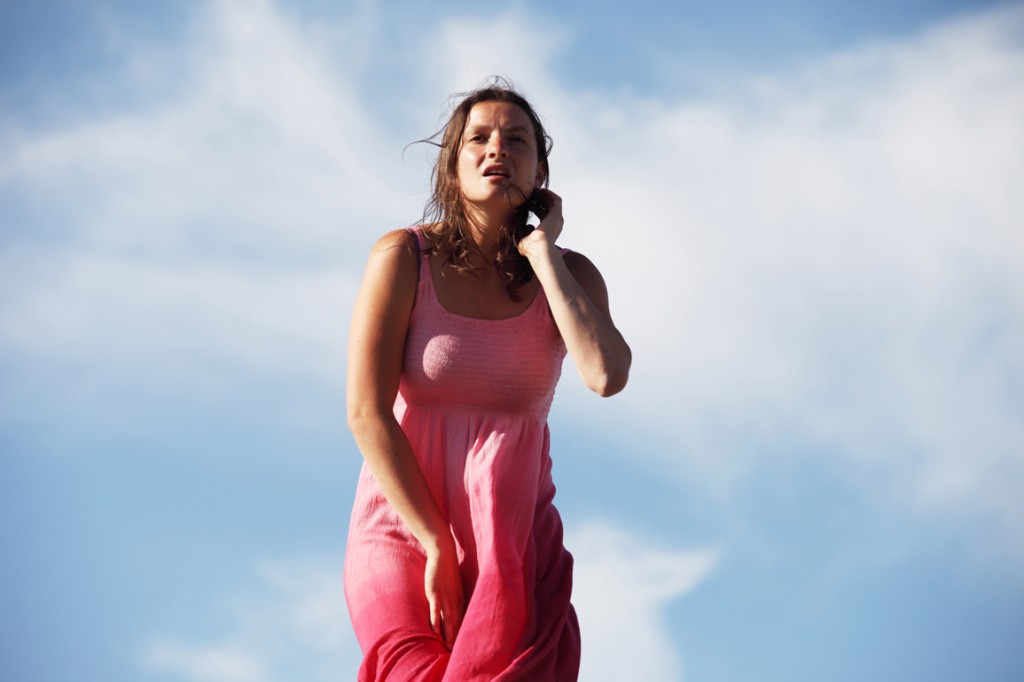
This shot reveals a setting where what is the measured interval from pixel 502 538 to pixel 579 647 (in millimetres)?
316

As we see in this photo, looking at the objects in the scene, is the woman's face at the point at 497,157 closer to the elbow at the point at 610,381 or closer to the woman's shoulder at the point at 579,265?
the woman's shoulder at the point at 579,265

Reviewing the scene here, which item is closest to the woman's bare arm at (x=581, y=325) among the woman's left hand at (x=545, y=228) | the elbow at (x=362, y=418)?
the woman's left hand at (x=545, y=228)

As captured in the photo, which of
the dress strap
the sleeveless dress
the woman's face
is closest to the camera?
the sleeveless dress

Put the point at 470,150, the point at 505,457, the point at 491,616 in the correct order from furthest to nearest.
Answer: the point at 470,150 → the point at 505,457 → the point at 491,616

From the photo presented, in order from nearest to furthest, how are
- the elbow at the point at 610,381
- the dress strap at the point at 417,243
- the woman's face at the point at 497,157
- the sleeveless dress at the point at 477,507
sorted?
1. the sleeveless dress at the point at 477,507
2. the elbow at the point at 610,381
3. the dress strap at the point at 417,243
4. the woman's face at the point at 497,157

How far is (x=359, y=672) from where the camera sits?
108 inches

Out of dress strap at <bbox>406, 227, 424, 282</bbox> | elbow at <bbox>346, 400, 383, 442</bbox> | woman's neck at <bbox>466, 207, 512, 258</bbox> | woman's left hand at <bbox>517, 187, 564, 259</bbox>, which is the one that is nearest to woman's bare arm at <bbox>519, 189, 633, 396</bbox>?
woman's left hand at <bbox>517, 187, 564, 259</bbox>

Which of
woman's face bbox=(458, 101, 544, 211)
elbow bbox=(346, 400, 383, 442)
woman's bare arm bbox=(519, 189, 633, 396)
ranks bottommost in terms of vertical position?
elbow bbox=(346, 400, 383, 442)

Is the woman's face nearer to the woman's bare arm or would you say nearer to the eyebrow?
the eyebrow

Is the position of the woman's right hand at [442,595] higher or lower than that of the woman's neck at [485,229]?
lower

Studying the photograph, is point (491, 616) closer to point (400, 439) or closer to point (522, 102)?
point (400, 439)

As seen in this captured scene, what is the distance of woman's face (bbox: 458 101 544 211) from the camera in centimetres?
307

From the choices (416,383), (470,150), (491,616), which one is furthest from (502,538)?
(470,150)

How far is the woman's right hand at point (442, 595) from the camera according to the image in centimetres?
275
